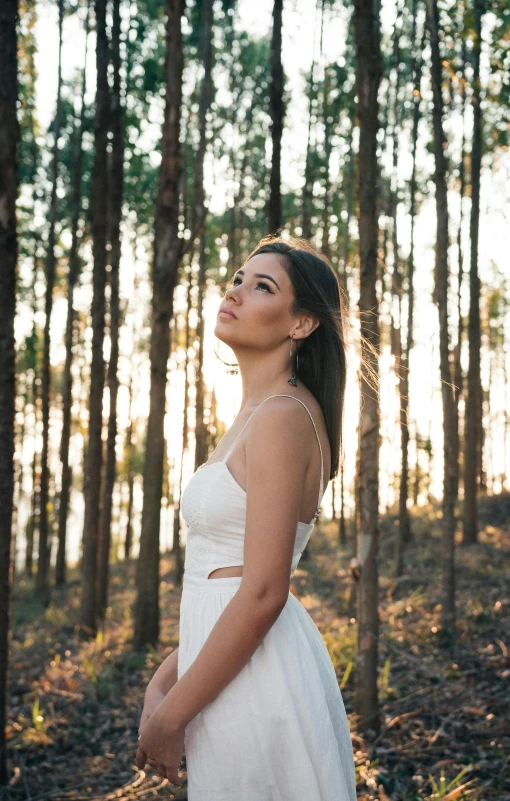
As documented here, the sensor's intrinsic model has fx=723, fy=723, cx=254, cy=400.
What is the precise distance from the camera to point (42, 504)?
15.0 meters

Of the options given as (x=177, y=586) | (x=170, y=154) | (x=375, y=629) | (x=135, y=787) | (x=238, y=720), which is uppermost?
(x=170, y=154)

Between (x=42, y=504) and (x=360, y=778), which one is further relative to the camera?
(x=42, y=504)

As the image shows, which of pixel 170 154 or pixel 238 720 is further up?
pixel 170 154

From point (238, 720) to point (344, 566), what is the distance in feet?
44.7

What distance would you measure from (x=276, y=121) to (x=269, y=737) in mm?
7887

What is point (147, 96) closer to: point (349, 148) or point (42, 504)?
point (349, 148)

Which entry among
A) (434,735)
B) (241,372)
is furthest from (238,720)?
(434,735)

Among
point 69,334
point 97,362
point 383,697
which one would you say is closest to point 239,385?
point 383,697

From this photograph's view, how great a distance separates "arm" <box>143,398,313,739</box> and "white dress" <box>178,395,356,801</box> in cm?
9

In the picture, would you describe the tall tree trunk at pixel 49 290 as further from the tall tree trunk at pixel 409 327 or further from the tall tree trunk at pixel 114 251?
the tall tree trunk at pixel 409 327

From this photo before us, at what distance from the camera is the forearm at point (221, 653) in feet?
5.55

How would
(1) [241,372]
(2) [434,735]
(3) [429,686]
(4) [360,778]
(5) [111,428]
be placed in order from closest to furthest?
1. (1) [241,372]
2. (4) [360,778]
3. (2) [434,735]
4. (3) [429,686]
5. (5) [111,428]

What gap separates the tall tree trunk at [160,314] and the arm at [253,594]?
268 inches

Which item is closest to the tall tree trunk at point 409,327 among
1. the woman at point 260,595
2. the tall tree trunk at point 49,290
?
the tall tree trunk at point 49,290
